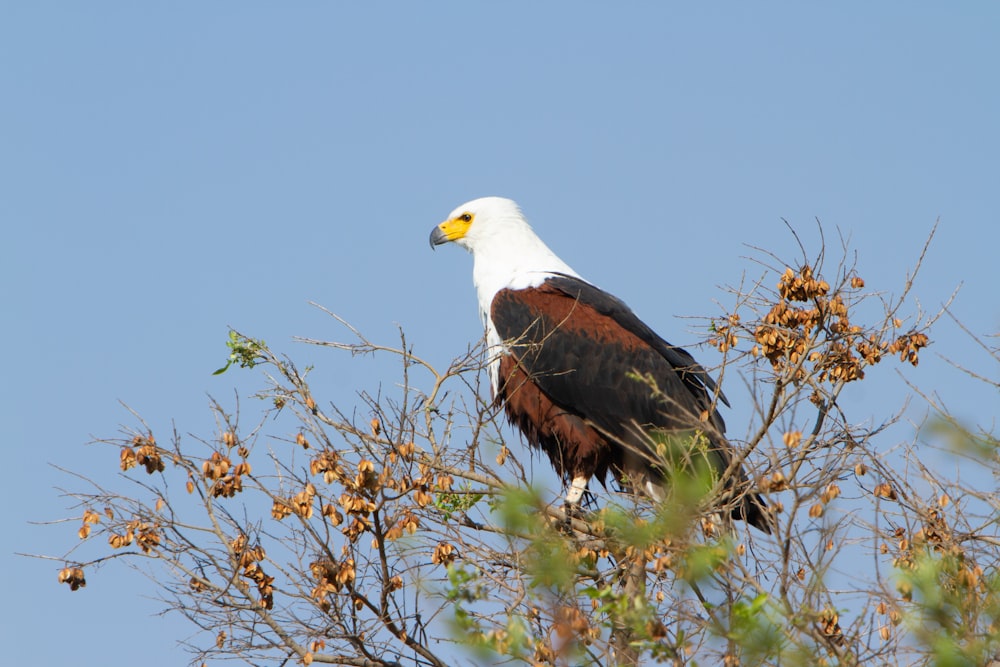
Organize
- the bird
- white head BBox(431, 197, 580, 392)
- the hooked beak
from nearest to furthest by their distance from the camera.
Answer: the bird, white head BBox(431, 197, 580, 392), the hooked beak

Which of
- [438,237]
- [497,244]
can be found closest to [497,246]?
[497,244]

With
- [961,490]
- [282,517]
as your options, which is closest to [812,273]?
[961,490]

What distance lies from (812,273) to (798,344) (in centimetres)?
30

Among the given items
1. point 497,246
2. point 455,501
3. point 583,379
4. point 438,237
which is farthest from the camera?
point 438,237

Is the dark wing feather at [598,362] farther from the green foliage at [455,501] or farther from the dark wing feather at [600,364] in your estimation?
the green foliage at [455,501]

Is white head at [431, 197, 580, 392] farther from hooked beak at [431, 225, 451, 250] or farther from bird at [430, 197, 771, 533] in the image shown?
bird at [430, 197, 771, 533]

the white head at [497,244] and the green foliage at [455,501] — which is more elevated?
the white head at [497,244]

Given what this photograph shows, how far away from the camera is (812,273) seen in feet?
15.9

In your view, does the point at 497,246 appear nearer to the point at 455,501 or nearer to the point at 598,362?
the point at 598,362

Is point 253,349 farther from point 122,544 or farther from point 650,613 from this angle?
point 650,613

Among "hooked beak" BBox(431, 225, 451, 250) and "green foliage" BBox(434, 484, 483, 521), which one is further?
"hooked beak" BBox(431, 225, 451, 250)

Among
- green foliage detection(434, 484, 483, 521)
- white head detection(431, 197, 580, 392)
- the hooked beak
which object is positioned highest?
the hooked beak

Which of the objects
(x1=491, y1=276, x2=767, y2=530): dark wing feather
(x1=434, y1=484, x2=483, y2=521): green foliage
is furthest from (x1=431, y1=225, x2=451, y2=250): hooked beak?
(x1=434, y1=484, x2=483, y2=521): green foliage

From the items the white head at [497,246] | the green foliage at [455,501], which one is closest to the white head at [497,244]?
the white head at [497,246]
